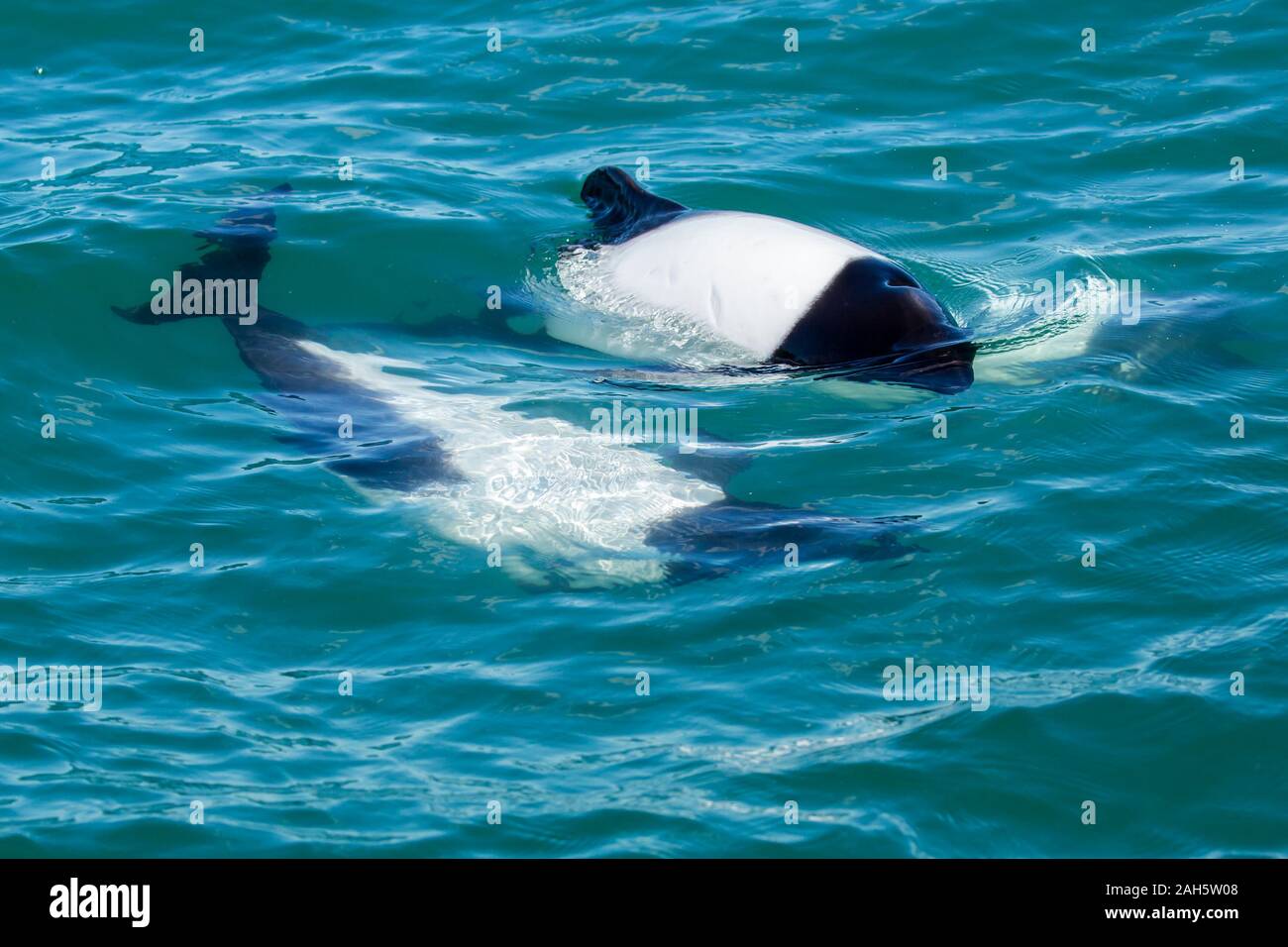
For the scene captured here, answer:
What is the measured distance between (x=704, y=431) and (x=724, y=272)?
1672mm

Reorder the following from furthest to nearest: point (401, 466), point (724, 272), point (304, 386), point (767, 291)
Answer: point (724, 272)
point (767, 291)
point (304, 386)
point (401, 466)

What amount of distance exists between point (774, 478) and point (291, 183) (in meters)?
6.50

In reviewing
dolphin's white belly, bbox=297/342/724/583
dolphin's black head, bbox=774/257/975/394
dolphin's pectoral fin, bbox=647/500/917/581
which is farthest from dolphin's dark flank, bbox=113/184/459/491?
dolphin's black head, bbox=774/257/975/394

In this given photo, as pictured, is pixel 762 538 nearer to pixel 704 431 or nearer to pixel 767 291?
pixel 704 431

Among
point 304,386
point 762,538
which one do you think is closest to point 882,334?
point 762,538

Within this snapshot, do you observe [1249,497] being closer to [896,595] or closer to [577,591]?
[896,595]

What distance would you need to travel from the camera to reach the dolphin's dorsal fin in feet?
40.7

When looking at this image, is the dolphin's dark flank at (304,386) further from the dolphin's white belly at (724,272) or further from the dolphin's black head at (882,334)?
the dolphin's black head at (882,334)

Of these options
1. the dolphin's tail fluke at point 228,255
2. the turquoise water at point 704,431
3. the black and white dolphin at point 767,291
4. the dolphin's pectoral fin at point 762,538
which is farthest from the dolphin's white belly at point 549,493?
the dolphin's tail fluke at point 228,255

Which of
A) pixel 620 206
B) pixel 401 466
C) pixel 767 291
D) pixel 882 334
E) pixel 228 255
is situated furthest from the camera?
pixel 620 206

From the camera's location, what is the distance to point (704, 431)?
1020 cm

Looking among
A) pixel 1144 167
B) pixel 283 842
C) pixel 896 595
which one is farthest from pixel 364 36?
pixel 283 842

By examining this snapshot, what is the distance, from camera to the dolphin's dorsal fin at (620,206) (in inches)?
488

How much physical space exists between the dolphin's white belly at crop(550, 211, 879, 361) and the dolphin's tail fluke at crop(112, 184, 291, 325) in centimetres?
243
